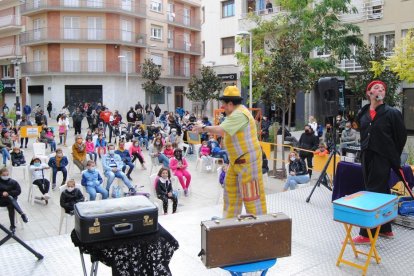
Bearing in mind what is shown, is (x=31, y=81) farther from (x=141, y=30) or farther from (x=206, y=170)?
(x=206, y=170)

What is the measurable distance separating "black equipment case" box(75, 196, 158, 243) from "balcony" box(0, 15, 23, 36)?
43948 mm

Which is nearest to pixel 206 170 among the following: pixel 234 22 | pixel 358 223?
pixel 358 223

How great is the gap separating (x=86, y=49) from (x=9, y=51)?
10050 mm

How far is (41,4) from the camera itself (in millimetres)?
38875

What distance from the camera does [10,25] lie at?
43156 mm

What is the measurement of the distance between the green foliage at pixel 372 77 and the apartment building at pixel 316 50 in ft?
7.56

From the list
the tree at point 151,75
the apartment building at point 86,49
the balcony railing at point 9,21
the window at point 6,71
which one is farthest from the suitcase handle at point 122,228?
the window at point 6,71

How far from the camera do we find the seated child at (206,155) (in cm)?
1486

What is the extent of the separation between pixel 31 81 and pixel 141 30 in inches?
437

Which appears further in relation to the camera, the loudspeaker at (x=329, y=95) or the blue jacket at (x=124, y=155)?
the blue jacket at (x=124, y=155)

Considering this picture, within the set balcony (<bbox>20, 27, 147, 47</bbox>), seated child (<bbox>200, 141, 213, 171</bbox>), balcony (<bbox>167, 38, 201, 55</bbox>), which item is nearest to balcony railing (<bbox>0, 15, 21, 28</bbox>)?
balcony (<bbox>20, 27, 147, 47</bbox>)

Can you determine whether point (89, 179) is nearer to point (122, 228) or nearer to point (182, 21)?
point (122, 228)

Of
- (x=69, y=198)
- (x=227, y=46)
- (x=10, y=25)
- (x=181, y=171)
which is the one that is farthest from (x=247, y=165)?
(x=10, y=25)

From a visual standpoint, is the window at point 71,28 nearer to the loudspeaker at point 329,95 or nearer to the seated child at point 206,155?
the seated child at point 206,155
